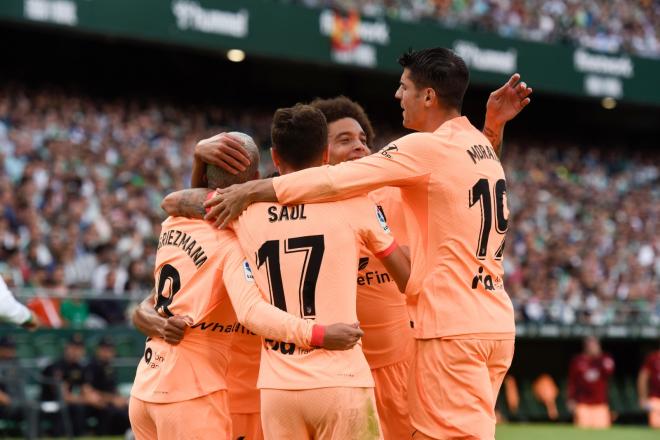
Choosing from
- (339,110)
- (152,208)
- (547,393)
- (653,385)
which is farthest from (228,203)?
(547,393)

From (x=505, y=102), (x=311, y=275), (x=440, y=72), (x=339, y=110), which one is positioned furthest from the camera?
(x=339, y=110)

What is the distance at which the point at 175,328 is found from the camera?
5.00 metres

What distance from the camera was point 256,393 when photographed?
5.61 metres

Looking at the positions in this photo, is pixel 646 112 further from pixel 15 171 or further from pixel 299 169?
pixel 299 169

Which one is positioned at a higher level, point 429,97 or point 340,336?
point 429,97

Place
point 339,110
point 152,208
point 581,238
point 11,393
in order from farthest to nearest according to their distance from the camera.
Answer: point 581,238 → point 152,208 → point 11,393 → point 339,110

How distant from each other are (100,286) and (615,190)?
17.7 meters

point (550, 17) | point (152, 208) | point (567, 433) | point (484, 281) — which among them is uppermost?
point (550, 17)

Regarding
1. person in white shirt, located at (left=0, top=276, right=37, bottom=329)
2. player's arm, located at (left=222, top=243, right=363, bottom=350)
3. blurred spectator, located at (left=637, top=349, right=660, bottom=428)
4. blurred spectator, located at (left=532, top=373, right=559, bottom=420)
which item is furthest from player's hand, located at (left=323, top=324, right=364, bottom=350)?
blurred spectator, located at (left=532, top=373, right=559, bottom=420)

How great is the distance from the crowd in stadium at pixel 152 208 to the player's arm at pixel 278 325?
31.3 ft

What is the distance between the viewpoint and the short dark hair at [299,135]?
4.71 m

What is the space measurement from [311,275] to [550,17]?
2565 centimetres

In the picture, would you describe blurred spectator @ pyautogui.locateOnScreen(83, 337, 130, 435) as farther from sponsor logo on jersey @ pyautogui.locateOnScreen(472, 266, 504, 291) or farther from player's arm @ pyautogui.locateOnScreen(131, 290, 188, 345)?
sponsor logo on jersey @ pyautogui.locateOnScreen(472, 266, 504, 291)

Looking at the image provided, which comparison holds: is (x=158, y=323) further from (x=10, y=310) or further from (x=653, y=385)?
(x=653, y=385)
